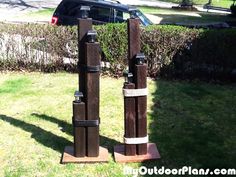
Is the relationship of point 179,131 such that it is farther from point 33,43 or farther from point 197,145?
point 33,43

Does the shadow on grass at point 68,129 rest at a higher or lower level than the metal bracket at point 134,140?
lower

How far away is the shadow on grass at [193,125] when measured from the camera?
236 inches

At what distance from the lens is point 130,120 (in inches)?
231

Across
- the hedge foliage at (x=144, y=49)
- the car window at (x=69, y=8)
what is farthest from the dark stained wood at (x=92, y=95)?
the car window at (x=69, y=8)

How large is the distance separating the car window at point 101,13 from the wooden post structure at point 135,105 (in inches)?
265

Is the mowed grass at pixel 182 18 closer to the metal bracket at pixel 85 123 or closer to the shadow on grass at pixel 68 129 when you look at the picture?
the shadow on grass at pixel 68 129

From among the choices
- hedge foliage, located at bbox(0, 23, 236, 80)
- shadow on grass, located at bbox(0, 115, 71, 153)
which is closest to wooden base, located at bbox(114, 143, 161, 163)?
shadow on grass, located at bbox(0, 115, 71, 153)

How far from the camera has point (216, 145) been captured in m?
6.46

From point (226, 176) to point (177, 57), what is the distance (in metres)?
4.94

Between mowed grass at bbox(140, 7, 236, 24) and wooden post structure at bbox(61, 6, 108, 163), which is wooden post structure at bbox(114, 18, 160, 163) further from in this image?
mowed grass at bbox(140, 7, 236, 24)

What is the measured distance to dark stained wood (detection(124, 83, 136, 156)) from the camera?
19.1 ft

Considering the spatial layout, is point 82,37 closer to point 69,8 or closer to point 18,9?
point 69,8

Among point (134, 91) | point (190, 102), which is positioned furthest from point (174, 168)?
point (190, 102)

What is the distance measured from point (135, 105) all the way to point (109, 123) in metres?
1.54
